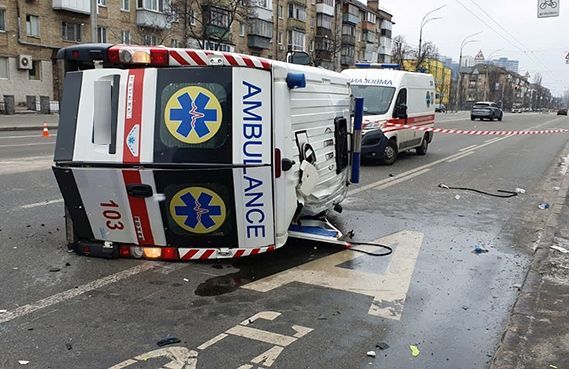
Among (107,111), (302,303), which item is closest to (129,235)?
(107,111)

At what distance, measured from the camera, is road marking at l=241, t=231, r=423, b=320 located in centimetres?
479

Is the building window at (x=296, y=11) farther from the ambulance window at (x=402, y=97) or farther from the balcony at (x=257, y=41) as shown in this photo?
the ambulance window at (x=402, y=97)

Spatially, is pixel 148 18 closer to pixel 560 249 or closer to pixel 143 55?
pixel 143 55

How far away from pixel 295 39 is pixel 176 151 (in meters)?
60.7

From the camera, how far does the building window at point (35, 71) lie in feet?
121

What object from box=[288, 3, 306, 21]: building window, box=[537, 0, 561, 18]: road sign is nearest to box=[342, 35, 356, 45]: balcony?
box=[288, 3, 306, 21]: building window

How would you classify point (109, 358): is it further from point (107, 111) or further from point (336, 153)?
point (336, 153)

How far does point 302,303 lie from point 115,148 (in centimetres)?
221

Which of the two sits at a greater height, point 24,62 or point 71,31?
point 71,31

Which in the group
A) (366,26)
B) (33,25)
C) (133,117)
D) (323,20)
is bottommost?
(133,117)

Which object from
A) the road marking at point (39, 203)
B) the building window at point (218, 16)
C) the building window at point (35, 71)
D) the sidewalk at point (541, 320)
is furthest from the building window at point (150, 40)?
the sidewalk at point (541, 320)

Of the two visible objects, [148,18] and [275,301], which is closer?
[275,301]

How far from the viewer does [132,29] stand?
4272 cm

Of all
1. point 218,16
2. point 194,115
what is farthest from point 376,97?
point 218,16
